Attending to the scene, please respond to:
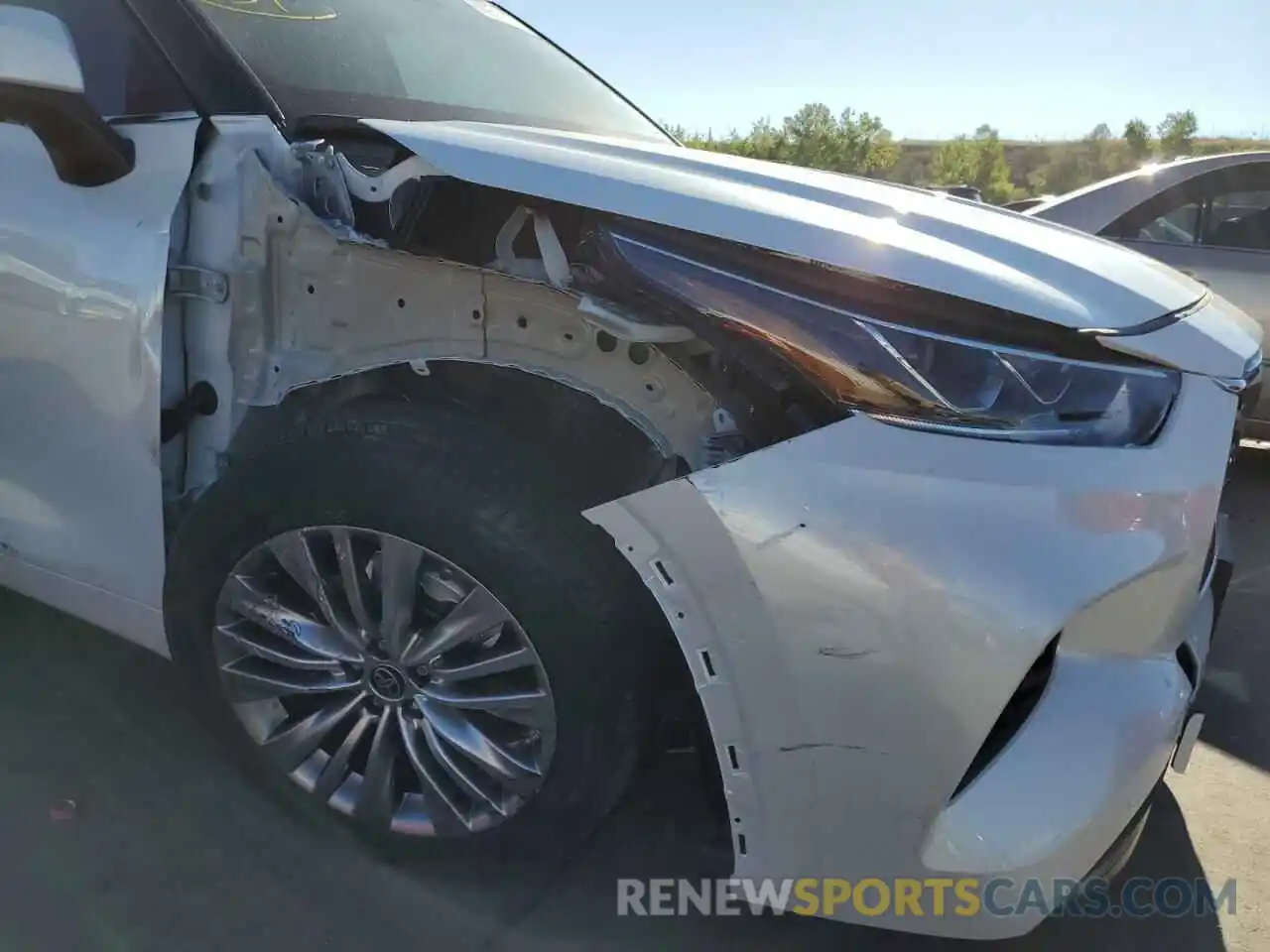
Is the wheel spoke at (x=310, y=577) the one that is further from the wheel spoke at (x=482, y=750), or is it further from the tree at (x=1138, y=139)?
the tree at (x=1138, y=139)

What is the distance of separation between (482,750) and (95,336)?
45.7 inches

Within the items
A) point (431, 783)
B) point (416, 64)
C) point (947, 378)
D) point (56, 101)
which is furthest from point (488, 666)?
point (416, 64)

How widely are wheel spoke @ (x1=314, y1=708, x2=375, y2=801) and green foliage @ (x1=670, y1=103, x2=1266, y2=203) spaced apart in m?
16.1

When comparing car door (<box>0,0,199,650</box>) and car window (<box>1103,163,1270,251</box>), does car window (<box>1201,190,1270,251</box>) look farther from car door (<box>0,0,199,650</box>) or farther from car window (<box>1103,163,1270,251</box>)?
car door (<box>0,0,199,650</box>)

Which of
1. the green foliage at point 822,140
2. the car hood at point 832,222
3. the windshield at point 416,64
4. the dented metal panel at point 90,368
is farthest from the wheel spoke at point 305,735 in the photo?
the green foliage at point 822,140

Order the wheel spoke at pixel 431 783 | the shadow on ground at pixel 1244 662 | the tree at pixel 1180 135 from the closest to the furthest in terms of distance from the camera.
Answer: the wheel spoke at pixel 431 783, the shadow on ground at pixel 1244 662, the tree at pixel 1180 135

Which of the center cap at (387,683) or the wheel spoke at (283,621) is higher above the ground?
the wheel spoke at (283,621)

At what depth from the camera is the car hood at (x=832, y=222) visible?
1.60 metres

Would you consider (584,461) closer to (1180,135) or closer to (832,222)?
(832,222)

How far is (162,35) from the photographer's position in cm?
221

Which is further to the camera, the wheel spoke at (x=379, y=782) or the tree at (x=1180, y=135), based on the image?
the tree at (x=1180, y=135)

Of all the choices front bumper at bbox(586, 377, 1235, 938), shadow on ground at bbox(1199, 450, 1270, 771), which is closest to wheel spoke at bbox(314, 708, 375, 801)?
front bumper at bbox(586, 377, 1235, 938)

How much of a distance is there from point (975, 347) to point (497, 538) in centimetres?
85

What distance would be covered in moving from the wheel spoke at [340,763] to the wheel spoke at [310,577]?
0.15m
